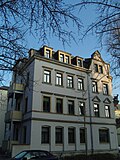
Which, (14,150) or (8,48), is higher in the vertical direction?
(8,48)

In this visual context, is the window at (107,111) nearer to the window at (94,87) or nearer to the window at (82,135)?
the window at (94,87)

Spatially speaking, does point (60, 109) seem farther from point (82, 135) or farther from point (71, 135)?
point (82, 135)

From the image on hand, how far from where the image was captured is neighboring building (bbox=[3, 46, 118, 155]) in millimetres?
23203

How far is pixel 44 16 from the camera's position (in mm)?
5582

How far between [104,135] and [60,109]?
8.65m

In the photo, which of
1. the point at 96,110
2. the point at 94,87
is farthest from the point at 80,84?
the point at 96,110

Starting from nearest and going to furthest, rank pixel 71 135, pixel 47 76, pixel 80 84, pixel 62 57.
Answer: pixel 71 135
pixel 47 76
pixel 62 57
pixel 80 84

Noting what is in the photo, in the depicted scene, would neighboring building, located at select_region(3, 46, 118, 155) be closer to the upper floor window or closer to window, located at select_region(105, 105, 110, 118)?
the upper floor window

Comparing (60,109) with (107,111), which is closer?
(60,109)

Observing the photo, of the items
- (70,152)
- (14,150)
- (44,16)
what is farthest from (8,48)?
(70,152)

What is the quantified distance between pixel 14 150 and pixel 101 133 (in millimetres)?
14079

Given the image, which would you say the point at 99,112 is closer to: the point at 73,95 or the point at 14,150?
the point at 73,95

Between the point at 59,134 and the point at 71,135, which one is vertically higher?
the point at 59,134

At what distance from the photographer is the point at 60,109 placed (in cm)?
2569
